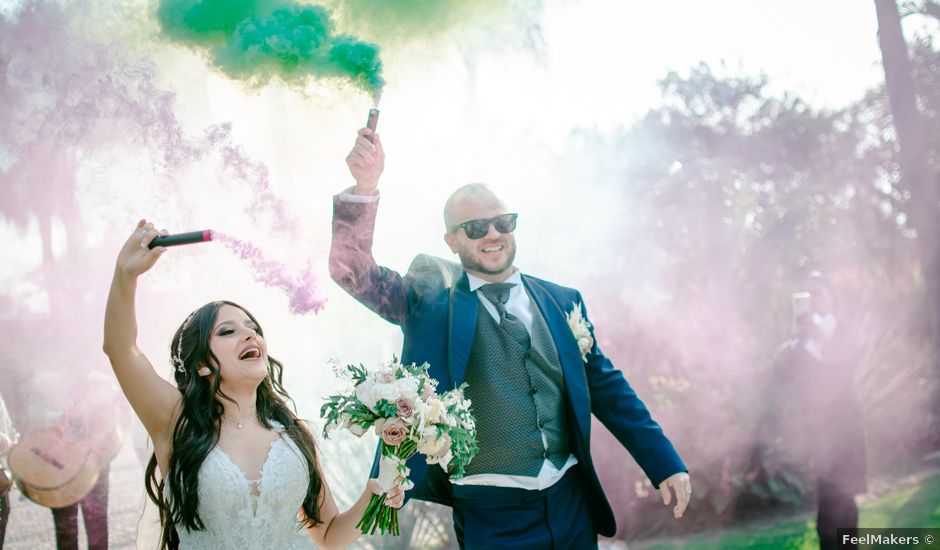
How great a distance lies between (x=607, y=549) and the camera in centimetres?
538

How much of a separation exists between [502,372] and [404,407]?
0.87 m

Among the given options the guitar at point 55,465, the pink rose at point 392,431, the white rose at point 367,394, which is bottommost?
the guitar at point 55,465

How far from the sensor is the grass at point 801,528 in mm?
6184

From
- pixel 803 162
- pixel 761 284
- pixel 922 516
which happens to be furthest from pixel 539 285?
pixel 803 162

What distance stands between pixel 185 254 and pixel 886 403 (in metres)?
7.46

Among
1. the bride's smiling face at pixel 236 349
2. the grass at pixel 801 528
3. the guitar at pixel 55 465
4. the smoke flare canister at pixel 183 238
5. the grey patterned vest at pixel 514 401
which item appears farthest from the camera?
the grass at pixel 801 528

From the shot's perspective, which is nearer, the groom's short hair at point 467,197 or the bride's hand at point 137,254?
the bride's hand at point 137,254

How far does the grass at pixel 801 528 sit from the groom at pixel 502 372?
335 centimetres

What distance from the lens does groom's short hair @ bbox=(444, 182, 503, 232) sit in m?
3.52

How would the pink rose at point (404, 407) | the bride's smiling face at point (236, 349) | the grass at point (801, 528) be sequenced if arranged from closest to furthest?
the pink rose at point (404, 407) < the bride's smiling face at point (236, 349) < the grass at point (801, 528)

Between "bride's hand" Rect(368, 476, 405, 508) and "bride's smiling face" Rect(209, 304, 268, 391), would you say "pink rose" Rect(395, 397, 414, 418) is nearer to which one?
"bride's hand" Rect(368, 476, 405, 508)

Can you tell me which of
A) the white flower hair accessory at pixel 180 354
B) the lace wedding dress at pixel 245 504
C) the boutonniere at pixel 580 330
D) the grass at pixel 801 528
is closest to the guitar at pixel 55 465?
the white flower hair accessory at pixel 180 354

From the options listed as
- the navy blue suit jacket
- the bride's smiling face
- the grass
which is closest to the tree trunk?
the grass

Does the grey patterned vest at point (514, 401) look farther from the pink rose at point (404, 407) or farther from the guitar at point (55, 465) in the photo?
the guitar at point (55, 465)
